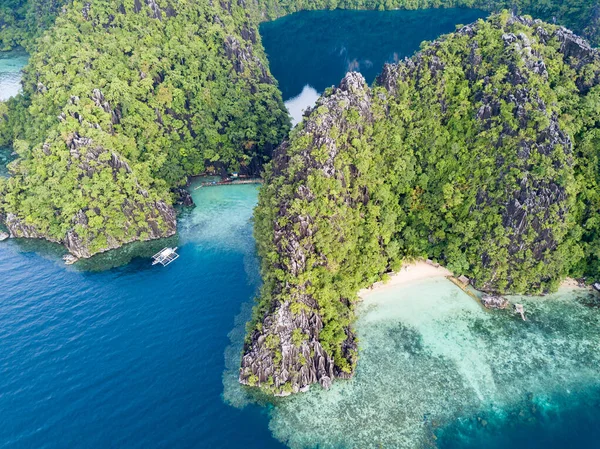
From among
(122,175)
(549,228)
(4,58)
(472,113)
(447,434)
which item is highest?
(4,58)

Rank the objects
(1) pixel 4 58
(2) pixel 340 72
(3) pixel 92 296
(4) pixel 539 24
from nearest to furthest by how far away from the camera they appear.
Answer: (3) pixel 92 296 < (4) pixel 539 24 < (2) pixel 340 72 < (1) pixel 4 58

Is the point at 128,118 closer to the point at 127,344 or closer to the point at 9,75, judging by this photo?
the point at 127,344

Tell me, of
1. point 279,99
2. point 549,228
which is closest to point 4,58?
point 279,99

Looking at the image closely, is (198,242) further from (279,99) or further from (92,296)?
(279,99)

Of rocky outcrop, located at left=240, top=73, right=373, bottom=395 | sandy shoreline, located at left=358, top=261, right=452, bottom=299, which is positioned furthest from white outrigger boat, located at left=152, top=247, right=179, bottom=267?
sandy shoreline, located at left=358, top=261, right=452, bottom=299

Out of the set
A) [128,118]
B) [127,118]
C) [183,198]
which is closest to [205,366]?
[183,198]

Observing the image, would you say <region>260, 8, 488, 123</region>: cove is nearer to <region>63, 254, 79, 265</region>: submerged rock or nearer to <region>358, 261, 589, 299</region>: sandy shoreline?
<region>358, 261, 589, 299</region>: sandy shoreline

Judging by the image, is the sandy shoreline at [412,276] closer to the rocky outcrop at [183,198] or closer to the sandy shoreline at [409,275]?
the sandy shoreline at [409,275]
